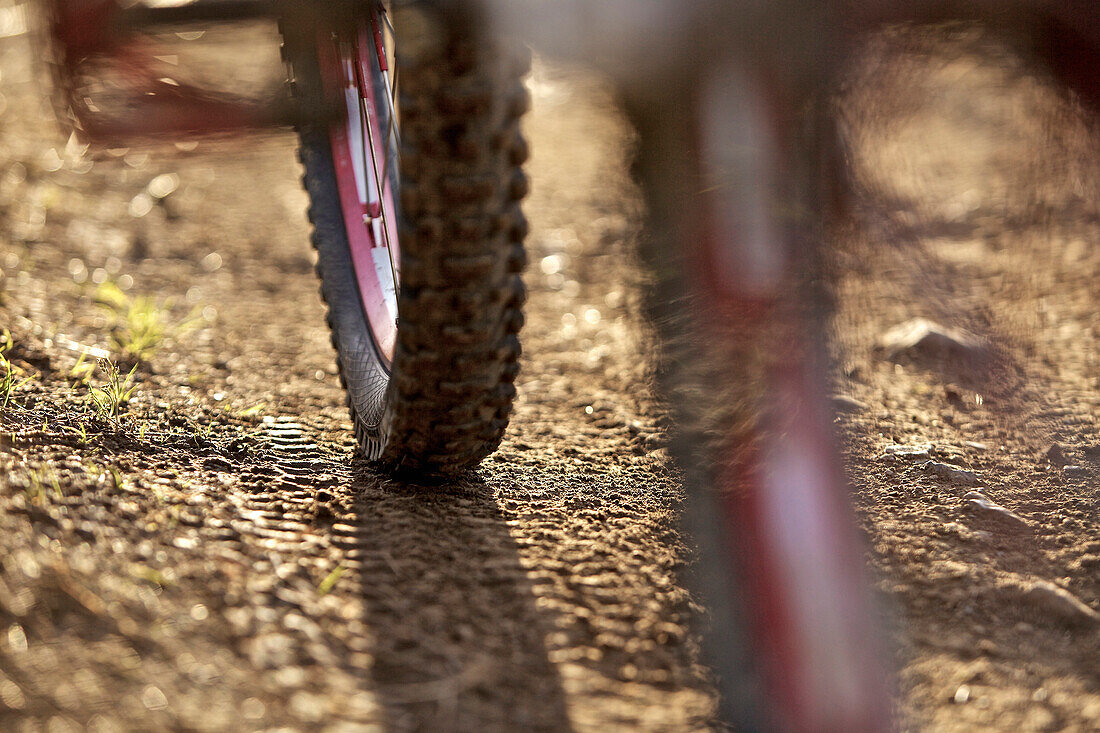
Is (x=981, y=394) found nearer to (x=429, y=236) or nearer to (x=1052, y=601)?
(x=1052, y=601)

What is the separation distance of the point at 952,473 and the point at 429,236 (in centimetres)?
106

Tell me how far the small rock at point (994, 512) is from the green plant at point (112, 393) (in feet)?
5.04

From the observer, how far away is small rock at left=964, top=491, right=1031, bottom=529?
146 cm

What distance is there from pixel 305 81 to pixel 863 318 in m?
1.46

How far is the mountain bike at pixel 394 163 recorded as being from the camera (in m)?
1.16

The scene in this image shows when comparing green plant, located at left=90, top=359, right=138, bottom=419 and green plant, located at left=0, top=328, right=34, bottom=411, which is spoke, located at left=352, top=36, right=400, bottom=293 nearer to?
green plant, located at left=90, top=359, right=138, bottom=419

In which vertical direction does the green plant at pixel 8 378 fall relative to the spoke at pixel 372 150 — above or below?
below

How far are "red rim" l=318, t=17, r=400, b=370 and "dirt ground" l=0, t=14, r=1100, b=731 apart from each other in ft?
0.89

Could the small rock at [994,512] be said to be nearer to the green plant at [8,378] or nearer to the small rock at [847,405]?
the small rock at [847,405]

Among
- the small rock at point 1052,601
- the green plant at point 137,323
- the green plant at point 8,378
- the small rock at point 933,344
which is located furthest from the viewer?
the small rock at point 933,344

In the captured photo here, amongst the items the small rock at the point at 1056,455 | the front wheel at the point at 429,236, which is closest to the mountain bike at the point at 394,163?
the front wheel at the point at 429,236

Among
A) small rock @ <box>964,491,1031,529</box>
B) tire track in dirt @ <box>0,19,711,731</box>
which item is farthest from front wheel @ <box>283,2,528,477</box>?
small rock @ <box>964,491,1031,529</box>

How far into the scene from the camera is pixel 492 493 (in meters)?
1.51

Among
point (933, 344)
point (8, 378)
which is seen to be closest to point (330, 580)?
point (8, 378)
